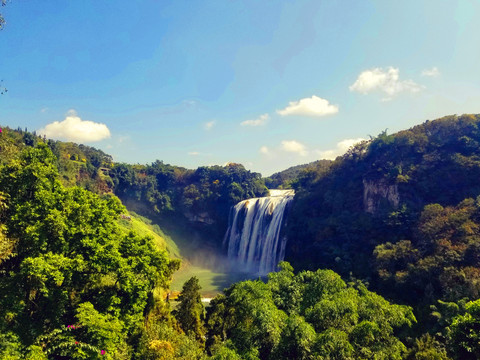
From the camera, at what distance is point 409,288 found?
29.2 m

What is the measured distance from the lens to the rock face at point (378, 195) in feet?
136

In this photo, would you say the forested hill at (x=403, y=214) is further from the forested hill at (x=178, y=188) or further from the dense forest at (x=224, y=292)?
the forested hill at (x=178, y=188)

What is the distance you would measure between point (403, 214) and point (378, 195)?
6006mm

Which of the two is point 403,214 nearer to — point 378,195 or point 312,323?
point 378,195

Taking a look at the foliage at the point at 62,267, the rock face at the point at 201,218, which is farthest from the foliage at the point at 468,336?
the rock face at the point at 201,218

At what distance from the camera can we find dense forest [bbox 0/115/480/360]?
1270 centimetres

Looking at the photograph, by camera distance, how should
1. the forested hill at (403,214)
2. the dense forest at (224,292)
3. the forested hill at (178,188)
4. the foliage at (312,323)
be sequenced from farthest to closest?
the forested hill at (178,188)
the forested hill at (403,214)
the dense forest at (224,292)
the foliage at (312,323)

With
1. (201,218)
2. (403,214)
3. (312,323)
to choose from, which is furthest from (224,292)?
(201,218)

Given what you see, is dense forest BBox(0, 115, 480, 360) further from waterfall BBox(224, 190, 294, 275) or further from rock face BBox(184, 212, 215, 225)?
rock face BBox(184, 212, 215, 225)

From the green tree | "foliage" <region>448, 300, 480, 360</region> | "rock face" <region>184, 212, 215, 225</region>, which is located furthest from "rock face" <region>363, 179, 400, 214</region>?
"rock face" <region>184, 212, 215, 225</region>

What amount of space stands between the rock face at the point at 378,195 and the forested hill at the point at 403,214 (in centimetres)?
13

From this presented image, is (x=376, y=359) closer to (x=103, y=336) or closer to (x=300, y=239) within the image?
(x=103, y=336)

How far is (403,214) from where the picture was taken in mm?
37938

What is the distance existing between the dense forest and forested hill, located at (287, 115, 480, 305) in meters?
0.19
